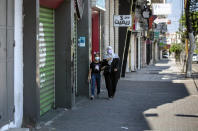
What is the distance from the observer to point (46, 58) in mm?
11156

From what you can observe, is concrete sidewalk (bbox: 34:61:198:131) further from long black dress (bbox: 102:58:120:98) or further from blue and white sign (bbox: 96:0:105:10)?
blue and white sign (bbox: 96:0:105:10)

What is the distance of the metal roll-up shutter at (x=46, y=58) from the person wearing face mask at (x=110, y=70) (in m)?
3.16

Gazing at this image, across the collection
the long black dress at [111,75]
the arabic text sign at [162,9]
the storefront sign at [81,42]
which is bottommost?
the long black dress at [111,75]

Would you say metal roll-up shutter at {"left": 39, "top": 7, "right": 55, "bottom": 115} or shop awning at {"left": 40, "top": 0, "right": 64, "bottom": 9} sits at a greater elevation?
shop awning at {"left": 40, "top": 0, "right": 64, "bottom": 9}

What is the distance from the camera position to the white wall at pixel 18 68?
8.88 meters

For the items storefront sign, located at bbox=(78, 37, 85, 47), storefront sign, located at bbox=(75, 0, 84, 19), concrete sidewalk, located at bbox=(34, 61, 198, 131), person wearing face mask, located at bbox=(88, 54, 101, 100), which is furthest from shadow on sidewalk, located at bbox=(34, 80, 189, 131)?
storefront sign, located at bbox=(75, 0, 84, 19)

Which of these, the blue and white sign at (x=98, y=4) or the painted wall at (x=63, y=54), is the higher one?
the blue and white sign at (x=98, y=4)

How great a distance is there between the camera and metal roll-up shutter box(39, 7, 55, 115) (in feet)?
35.2

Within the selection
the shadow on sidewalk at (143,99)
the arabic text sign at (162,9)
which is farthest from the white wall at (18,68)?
the arabic text sign at (162,9)

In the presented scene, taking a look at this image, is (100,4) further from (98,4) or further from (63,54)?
(63,54)

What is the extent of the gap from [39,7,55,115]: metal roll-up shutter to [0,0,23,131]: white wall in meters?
1.45

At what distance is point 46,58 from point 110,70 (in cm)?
388

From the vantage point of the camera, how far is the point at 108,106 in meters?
12.7

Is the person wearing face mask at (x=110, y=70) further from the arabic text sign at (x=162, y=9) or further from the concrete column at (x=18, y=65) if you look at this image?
the arabic text sign at (x=162, y=9)
